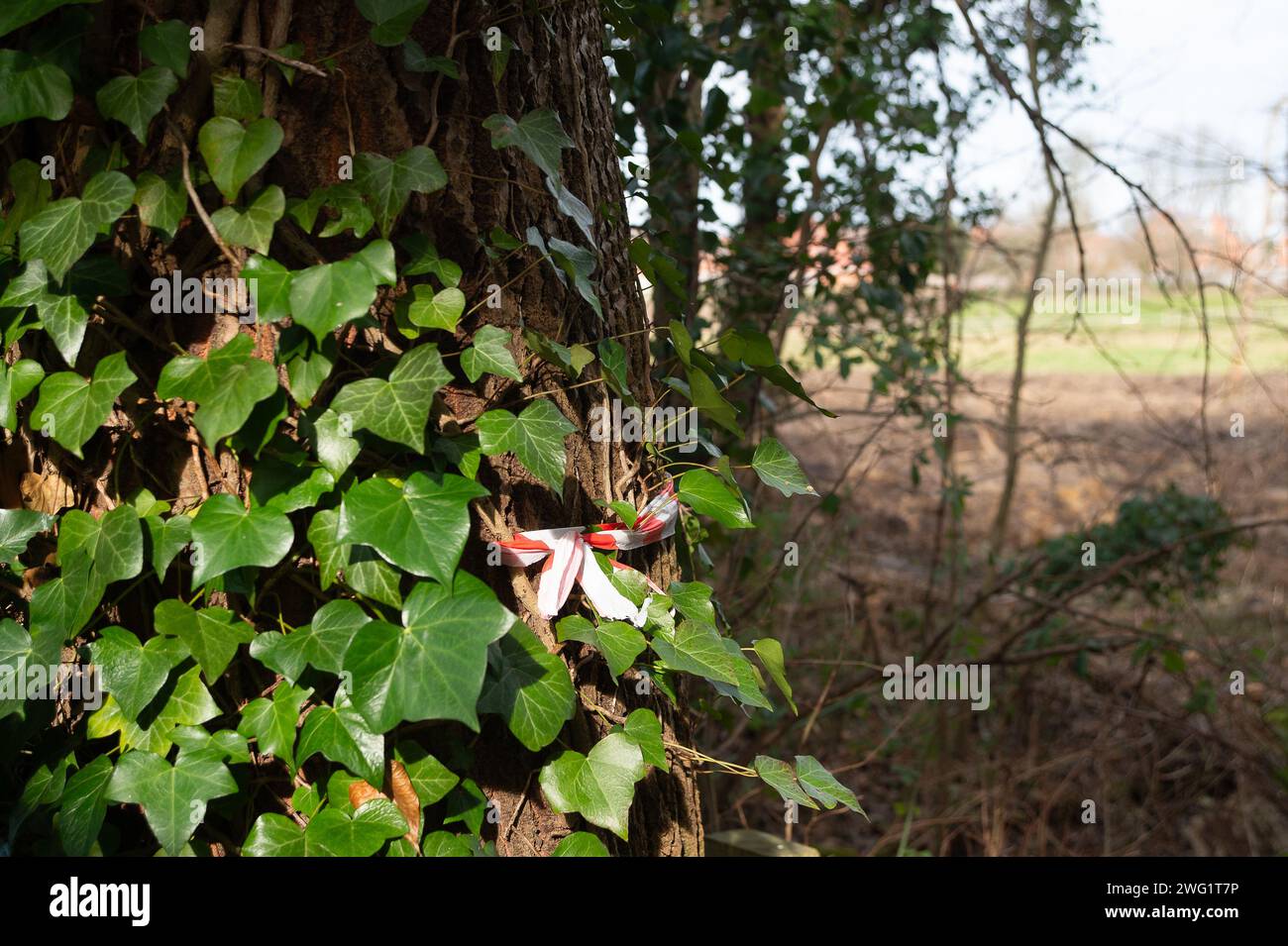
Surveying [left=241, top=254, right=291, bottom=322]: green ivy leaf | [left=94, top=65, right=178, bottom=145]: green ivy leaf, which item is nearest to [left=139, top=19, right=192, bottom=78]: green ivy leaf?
[left=94, top=65, right=178, bottom=145]: green ivy leaf

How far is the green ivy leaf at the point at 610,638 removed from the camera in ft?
3.79

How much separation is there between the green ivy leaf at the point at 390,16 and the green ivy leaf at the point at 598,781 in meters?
0.83

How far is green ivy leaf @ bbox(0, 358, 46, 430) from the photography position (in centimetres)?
114

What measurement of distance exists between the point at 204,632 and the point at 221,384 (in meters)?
0.29

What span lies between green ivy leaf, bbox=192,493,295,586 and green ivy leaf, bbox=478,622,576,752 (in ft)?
0.86

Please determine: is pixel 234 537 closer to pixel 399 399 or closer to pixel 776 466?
pixel 399 399

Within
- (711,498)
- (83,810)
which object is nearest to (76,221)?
(83,810)

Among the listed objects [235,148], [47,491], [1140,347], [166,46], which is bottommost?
[47,491]

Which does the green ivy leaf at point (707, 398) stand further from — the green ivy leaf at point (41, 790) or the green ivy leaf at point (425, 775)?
the green ivy leaf at point (41, 790)

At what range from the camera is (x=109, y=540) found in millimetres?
1108

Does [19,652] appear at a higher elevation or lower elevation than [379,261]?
lower

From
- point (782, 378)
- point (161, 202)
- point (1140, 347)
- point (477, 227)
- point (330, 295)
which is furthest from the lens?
point (1140, 347)

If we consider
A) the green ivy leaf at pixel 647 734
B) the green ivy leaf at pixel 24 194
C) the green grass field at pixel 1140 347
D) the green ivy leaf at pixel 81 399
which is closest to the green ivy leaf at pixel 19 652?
the green ivy leaf at pixel 81 399
